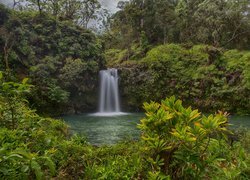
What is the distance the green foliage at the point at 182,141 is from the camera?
8.68 ft

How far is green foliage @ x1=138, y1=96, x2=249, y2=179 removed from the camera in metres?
2.65

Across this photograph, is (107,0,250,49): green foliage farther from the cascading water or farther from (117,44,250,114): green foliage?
the cascading water

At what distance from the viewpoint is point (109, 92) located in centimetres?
2152

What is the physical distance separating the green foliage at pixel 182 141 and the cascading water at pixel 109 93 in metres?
18.1

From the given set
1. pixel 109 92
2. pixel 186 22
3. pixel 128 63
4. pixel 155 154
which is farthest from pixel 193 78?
pixel 155 154

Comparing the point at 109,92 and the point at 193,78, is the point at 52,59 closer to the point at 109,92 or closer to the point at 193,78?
the point at 109,92

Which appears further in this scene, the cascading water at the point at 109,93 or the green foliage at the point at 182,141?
the cascading water at the point at 109,93

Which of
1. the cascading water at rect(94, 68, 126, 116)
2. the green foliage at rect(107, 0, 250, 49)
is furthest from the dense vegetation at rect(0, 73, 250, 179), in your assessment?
the green foliage at rect(107, 0, 250, 49)

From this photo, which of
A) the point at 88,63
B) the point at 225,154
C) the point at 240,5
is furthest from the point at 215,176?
the point at 240,5

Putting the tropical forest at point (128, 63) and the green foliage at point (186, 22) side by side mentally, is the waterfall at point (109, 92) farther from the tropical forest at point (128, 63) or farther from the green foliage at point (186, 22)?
the green foliage at point (186, 22)

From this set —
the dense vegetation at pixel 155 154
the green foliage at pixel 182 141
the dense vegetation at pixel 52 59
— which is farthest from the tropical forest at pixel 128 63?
the green foliage at pixel 182 141

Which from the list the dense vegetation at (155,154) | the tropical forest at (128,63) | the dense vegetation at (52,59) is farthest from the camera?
the dense vegetation at (52,59)

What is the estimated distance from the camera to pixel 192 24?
85.1ft

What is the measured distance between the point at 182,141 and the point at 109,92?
62.0 feet
